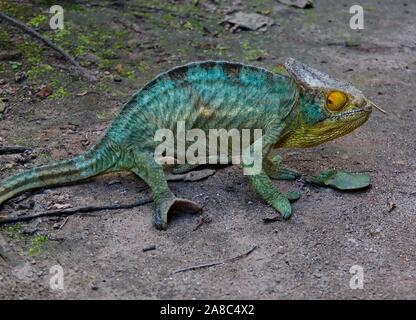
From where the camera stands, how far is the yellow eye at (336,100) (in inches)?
155

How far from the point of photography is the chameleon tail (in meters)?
3.93

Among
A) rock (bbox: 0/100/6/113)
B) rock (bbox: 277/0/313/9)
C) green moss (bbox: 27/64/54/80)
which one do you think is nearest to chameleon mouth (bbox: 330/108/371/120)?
rock (bbox: 0/100/6/113)

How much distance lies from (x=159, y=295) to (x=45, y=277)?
0.60 meters

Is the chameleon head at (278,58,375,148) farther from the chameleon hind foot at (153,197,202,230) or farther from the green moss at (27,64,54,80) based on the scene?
the green moss at (27,64,54,80)

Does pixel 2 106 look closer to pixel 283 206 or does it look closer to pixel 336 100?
pixel 283 206

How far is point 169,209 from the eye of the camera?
3.85 metres

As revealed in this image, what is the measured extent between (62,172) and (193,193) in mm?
836

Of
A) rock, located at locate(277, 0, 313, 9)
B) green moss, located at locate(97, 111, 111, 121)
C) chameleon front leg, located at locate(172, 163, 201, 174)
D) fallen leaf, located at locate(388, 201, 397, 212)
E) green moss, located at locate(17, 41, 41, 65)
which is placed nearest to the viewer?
fallen leaf, located at locate(388, 201, 397, 212)

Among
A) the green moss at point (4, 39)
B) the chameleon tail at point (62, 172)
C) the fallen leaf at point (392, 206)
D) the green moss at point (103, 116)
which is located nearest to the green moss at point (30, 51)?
the green moss at point (4, 39)

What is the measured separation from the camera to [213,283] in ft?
11.1

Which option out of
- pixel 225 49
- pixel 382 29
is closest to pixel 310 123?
pixel 225 49

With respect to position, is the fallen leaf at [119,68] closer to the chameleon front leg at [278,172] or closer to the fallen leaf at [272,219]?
the chameleon front leg at [278,172]

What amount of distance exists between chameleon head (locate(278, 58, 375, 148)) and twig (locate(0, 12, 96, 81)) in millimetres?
2226

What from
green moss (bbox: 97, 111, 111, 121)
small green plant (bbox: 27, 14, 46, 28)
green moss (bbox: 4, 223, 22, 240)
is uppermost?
small green plant (bbox: 27, 14, 46, 28)
